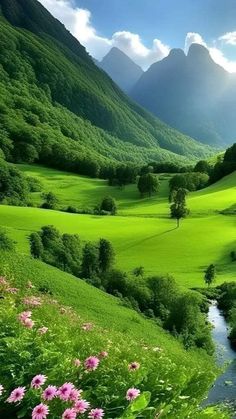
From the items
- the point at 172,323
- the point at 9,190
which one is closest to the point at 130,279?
the point at 172,323

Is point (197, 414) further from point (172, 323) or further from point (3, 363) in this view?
point (172, 323)

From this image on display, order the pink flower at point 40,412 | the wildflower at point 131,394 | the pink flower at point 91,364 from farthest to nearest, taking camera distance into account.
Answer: the pink flower at point 91,364, the wildflower at point 131,394, the pink flower at point 40,412

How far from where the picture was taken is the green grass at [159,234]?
353 ft

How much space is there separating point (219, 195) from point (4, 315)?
165m

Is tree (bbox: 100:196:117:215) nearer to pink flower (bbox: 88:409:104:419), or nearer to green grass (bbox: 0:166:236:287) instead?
green grass (bbox: 0:166:236:287)

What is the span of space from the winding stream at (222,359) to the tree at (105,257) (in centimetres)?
1800

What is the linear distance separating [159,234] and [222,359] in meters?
68.4

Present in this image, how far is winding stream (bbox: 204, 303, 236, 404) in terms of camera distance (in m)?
49.6

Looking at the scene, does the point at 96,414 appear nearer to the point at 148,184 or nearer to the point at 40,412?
the point at 40,412

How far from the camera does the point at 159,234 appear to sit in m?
130

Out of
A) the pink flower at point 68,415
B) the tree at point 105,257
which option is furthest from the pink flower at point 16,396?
the tree at point 105,257

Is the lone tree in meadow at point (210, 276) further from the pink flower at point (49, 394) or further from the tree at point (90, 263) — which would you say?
the pink flower at point (49, 394)

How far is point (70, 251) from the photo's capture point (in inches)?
3642

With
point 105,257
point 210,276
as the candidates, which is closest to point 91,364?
point 105,257
